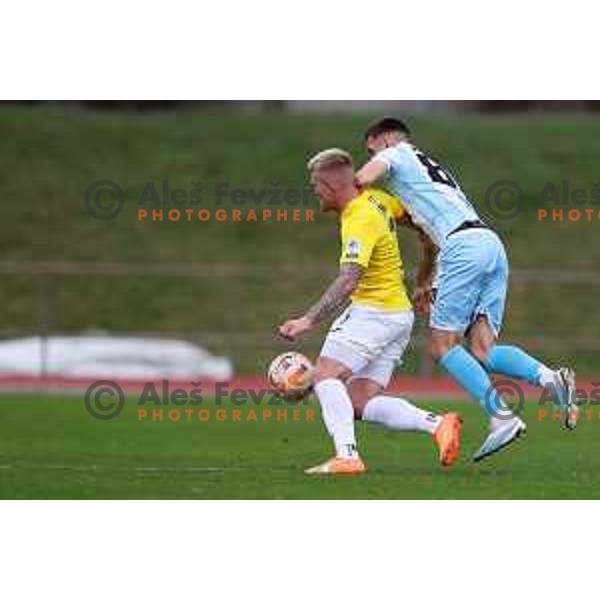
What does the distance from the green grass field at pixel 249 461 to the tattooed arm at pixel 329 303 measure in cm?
93

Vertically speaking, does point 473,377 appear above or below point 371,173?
below

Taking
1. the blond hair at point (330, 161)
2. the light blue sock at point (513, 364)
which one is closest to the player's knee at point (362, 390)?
the light blue sock at point (513, 364)

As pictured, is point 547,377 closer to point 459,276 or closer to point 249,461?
point 459,276

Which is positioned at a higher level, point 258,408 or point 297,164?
point 297,164

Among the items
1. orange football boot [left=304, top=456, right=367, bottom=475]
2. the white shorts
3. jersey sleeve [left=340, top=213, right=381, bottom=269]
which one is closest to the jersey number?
jersey sleeve [left=340, top=213, right=381, bottom=269]

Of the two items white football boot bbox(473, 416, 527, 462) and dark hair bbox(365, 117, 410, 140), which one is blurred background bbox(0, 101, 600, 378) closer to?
dark hair bbox(365, 117, 410, 140)

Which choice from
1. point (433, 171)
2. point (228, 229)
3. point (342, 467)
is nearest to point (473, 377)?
point (342, 467)

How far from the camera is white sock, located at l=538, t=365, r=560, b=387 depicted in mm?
11961

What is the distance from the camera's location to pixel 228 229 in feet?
105

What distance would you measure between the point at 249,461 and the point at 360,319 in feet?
6.40

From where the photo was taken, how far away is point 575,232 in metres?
31.1

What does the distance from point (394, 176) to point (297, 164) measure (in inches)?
864

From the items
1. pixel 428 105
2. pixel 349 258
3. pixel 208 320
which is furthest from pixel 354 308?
pixel 428 105
